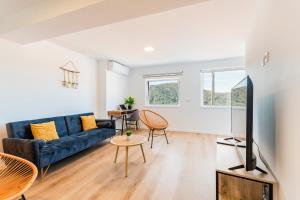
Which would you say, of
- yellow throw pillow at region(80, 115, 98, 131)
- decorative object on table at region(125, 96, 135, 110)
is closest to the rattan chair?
yellow throw pillow at region(80, 115, 98, 131)

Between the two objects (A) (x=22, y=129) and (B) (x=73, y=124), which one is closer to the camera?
(A) (x=22, y=129)

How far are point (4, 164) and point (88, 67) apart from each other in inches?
127

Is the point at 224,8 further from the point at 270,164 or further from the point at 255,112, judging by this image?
the point at 270,164

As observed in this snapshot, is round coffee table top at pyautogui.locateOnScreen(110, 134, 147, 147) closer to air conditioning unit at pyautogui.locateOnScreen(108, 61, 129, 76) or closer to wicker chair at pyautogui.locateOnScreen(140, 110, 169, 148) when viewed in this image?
wicker chair at pyautogui.locateOnScreen(140, 110, 169, 148)

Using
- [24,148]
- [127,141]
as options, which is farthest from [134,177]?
[24,148]

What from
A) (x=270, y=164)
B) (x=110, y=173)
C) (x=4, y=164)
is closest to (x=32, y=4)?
(x=4, y=164)

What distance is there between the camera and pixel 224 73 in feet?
15.8

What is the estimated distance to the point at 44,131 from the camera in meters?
2.75

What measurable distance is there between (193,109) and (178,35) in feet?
8.88

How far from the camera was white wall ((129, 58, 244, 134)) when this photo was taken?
474 centimetres

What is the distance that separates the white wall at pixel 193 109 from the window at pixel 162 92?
24 cm

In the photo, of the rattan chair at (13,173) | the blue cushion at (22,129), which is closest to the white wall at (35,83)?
the blue cushion at (22,129)

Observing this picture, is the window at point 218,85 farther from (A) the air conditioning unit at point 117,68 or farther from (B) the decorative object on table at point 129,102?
(A) the air conditioning unit at point 117,68

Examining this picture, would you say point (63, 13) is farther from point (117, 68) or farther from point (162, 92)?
point (162, 92)
